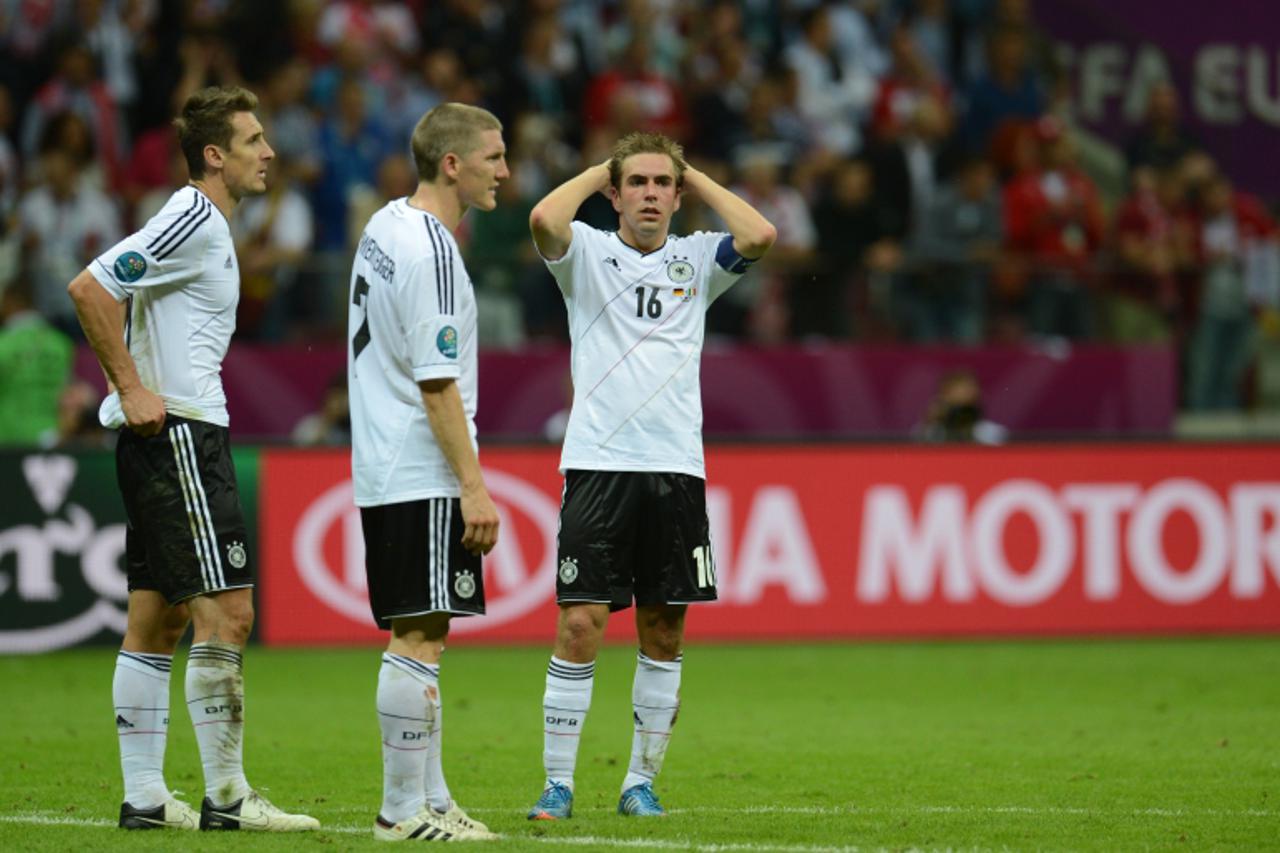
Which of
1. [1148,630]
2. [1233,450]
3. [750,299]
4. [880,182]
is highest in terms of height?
[880,182]

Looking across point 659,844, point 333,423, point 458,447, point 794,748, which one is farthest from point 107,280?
point 333,423

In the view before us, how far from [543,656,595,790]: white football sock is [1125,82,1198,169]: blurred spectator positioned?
12448mm

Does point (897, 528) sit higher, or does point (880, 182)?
point (880, 182)

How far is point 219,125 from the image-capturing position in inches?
286

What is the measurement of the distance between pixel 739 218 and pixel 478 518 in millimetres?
1857

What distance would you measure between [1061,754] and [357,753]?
3.30 metres

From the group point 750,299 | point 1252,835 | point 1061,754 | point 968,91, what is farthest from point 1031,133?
point 1252,835

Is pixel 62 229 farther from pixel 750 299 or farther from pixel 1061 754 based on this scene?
pixel 1061 754

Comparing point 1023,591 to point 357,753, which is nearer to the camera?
point 357,753

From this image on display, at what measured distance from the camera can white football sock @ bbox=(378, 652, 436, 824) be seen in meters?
6.68

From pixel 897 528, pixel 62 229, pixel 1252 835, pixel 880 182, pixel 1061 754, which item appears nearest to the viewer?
pixel 1252 835

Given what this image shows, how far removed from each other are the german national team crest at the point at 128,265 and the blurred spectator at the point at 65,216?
8.48 m

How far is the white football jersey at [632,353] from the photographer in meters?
7.70

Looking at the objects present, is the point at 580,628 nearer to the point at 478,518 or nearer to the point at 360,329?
the point at 478,518
